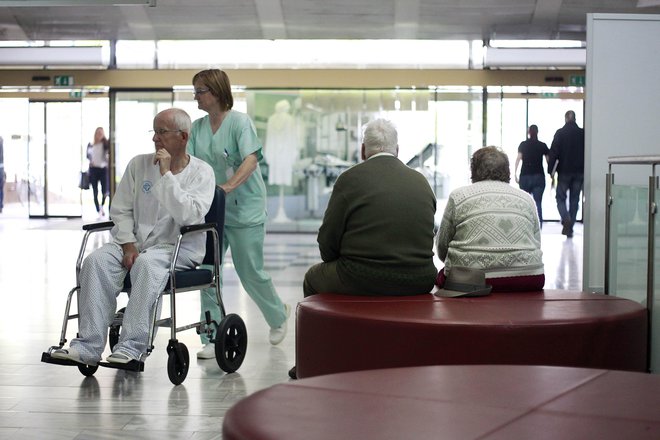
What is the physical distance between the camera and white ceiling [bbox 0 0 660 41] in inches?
611

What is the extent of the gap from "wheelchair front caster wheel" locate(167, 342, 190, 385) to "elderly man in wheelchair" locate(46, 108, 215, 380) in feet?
0.39

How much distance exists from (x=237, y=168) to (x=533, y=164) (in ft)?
39.8

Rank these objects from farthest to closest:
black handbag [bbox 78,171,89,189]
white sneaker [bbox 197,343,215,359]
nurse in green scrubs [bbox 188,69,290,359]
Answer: black handbag [bbox 78,171,89,189]
nurse in green scrubs [bbox 188,69,290,359]
white sneaker [bbox 197,343,215,359]

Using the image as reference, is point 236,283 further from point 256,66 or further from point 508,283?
point 256,66

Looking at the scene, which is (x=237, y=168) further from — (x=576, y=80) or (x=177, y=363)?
(x=576, y=80)

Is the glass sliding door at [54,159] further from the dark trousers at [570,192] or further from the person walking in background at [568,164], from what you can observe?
the dark trousers at [570,192]

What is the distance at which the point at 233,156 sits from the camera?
18.9 feet

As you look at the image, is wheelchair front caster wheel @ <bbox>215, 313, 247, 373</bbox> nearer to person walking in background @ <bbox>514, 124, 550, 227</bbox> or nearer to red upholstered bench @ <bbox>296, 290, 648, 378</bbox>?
red upholstered bench @ <bbox>296, 290, 648, 378</bbox>

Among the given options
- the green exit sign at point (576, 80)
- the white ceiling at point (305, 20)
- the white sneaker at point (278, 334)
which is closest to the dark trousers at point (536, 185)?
the green exit sign at point (576, 80)

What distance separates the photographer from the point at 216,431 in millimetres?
3932

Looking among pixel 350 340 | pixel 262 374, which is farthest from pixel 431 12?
pixel 350 340

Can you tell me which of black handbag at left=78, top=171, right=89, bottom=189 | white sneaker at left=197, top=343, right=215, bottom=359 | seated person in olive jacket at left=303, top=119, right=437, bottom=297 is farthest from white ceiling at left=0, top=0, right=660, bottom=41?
seated person in olive jacket at left=303, top=119, right=437, bottom=297

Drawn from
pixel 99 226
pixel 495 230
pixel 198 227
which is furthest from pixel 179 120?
pixel 495 230

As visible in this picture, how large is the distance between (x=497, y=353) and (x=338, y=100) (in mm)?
13606
